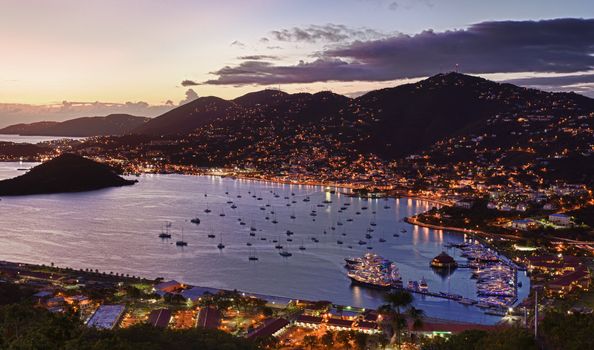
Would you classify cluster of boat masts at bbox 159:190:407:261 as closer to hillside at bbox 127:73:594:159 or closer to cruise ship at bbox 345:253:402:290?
cruise ship at bbox 345:253:402:290

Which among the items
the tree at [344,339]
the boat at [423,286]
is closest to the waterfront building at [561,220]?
the boat at [423,286]

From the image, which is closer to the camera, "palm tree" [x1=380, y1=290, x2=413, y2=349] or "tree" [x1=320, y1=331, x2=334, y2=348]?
"palm tree" [x1=380, y1=290, x2=413, y2=349]

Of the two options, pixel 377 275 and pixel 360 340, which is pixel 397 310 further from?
pixel 377 275

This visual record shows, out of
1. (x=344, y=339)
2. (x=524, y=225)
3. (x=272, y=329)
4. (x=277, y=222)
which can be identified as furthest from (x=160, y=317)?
(x=524, y=225)

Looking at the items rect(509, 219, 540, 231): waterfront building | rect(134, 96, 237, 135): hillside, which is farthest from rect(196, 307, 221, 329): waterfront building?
rect(134, 96, 237, 135): hillside

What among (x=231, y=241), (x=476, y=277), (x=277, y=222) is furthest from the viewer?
(x=277, y=222)

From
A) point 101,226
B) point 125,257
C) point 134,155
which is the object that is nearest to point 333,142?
point 134,155
